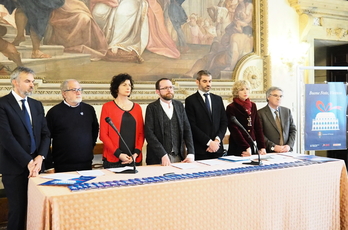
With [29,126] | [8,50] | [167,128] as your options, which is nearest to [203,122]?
[167,128]

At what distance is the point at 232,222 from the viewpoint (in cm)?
290

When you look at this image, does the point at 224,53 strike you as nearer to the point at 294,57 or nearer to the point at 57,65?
the point at 294,57

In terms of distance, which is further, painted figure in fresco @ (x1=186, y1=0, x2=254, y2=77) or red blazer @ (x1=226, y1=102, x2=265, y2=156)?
painted figure in fresco @ (x1=186, y1=0, x2=254, y2=77)

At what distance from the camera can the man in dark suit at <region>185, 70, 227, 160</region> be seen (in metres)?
4.23

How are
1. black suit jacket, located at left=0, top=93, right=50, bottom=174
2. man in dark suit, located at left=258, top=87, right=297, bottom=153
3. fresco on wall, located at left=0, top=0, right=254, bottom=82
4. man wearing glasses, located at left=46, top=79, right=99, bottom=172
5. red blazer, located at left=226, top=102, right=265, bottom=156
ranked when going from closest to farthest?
black suit jacket, located at left=0, top=93, right=50, bottom=174 → man wearing glasses, located at left=46, top=79, right=99, bottom=172 → red blazer, located at left=226, top=102, right=265, bottom=156 → man in dark suit, located at left=258, top=87, right=297, bottom=153 → fresco on wall, located at left=0, top=0, right=254, bottom=82

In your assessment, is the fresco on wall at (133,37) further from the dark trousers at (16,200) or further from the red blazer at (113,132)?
the dark trousers at (16,200)

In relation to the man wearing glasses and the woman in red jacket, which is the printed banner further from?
the man wearing glasses

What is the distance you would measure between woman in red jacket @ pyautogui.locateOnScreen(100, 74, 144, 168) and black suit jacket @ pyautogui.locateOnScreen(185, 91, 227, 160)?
0.69 meters

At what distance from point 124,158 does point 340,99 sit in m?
3.96

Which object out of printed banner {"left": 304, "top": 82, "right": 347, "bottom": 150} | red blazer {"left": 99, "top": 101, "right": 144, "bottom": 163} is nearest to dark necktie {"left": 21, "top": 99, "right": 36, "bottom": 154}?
red blazer {"left": 99, "top": 101, "right": 144, "bottom": 163}

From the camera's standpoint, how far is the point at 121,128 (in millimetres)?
3740

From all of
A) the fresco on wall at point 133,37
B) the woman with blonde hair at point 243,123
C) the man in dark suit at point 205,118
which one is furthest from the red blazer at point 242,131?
the fresco on wall at point 133,37

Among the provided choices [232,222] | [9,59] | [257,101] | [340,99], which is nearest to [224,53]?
[257,101]

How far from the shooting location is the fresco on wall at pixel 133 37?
4957 millimetres
